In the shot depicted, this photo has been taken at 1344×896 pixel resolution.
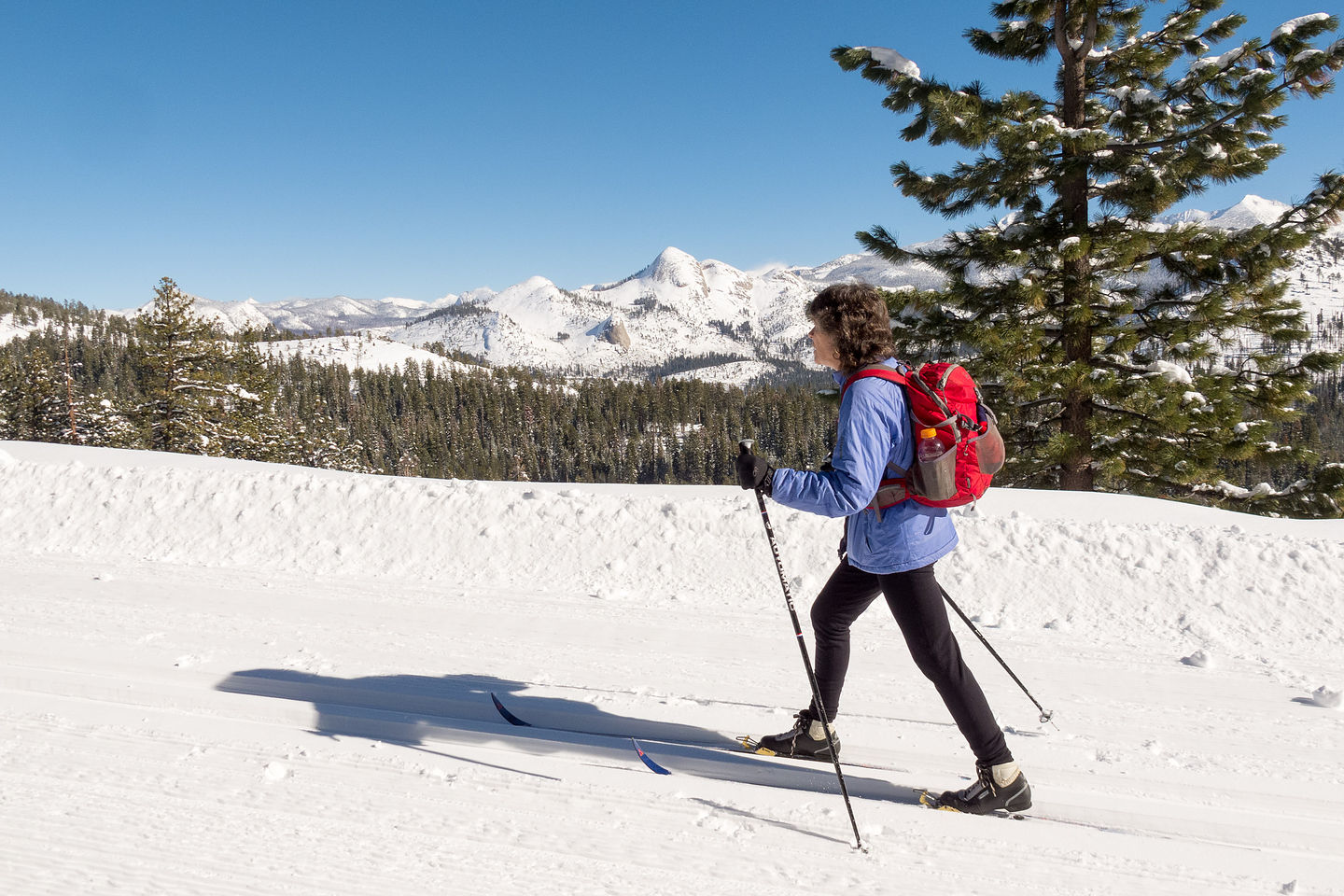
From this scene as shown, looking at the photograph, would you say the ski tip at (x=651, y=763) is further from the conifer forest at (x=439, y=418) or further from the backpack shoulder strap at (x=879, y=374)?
the conifer forest at (x=439, y=418)

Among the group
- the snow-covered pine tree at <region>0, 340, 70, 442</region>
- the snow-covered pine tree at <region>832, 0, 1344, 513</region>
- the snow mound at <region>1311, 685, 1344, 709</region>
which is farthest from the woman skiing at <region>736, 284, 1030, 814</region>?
the snow-covered pine tree at <region>0, 340, 70, 442</region>

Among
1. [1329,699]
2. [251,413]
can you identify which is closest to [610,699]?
[1329,699]

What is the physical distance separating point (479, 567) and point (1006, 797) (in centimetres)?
541

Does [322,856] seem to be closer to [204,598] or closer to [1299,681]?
[204,598]

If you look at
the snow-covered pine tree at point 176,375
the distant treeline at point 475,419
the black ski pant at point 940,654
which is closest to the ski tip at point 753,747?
the black ski pant at point 940,654

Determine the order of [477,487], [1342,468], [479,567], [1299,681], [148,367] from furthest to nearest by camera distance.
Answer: [148,367] → [1342,468] → [477,487] → [479,567] → [1299,681]

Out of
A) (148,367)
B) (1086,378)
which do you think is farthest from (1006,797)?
(148,367)

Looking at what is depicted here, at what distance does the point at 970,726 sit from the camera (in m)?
2.97

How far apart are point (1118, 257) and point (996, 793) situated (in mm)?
9338

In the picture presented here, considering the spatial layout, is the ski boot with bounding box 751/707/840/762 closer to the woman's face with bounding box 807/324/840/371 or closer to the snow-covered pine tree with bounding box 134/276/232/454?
the woman's face with bounding box 807/324/840/371

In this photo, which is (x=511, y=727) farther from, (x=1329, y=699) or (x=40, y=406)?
(x=40, y=406)

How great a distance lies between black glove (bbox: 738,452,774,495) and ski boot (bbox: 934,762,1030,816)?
1548 millimetres

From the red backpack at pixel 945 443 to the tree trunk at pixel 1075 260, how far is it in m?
8.31

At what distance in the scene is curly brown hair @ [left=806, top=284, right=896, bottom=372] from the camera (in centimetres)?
286
